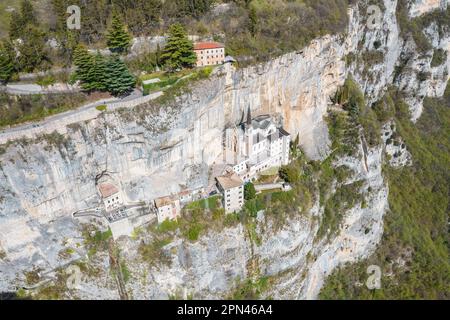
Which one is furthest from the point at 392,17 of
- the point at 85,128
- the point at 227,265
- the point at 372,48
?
the point at 85,128

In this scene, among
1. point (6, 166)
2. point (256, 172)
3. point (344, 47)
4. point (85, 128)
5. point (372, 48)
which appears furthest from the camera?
point (372, 48)

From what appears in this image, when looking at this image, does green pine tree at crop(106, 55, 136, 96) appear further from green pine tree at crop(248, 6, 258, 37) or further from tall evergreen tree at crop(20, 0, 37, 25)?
green pine tree at crop(248, 6, 258, 37)

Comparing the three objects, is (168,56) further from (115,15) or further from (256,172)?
(256,172)

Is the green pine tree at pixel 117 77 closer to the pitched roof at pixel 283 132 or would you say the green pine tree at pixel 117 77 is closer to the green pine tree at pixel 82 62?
the green pine tree at pixel 82 62

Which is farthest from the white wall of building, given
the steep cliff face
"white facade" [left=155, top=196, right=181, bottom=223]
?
"white facade" [left=155, top=196, right=181, bottom=223]

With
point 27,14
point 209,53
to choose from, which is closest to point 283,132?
point 209,53
